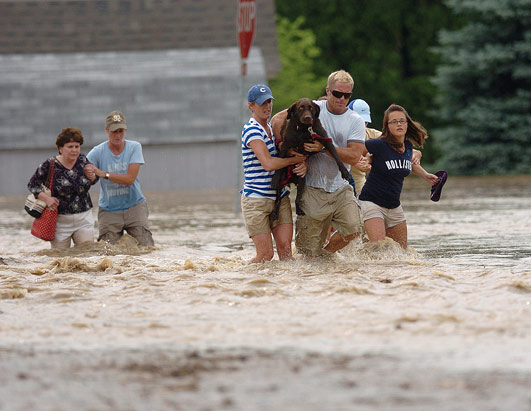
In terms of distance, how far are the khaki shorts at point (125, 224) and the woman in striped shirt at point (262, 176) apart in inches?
111

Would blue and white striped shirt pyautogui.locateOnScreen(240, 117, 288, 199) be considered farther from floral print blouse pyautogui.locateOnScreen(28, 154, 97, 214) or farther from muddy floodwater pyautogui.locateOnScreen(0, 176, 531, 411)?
floral print blouse pyautogui.locateOnScreen(28, 154, 97, 214)

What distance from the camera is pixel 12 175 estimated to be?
116 feet

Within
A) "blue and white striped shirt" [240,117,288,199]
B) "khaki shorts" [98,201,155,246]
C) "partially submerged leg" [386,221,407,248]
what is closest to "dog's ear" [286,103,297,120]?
"blue and white striped shirt" [240,117,288,199]

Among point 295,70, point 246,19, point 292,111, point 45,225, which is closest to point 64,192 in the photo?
point 45,225

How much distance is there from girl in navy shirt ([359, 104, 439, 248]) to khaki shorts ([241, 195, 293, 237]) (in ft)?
2.68

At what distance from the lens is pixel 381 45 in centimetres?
5409

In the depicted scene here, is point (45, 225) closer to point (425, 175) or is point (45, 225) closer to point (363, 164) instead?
point (363, 164)

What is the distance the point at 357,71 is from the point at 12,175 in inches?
911

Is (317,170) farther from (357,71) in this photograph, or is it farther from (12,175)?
(357,71)

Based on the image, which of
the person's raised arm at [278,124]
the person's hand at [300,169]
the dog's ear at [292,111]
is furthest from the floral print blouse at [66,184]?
the dog's ear at [292,111]

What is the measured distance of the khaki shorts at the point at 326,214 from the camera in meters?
9.94

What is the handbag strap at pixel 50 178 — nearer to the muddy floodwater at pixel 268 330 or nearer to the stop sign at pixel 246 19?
the muddy floodwater at pixel 268 330

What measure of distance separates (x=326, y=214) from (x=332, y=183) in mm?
318

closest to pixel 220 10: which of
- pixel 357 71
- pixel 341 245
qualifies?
pixel 357 71
